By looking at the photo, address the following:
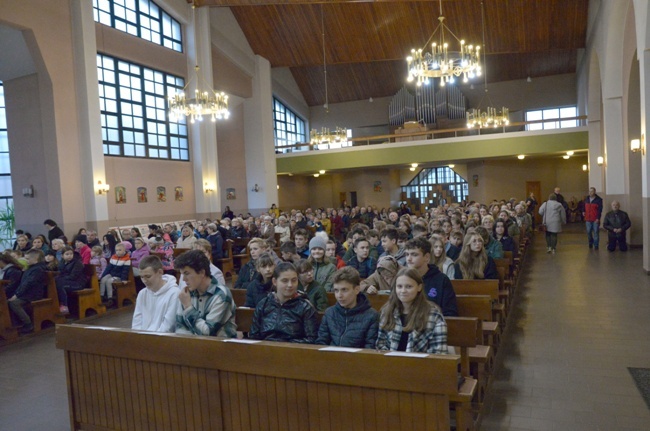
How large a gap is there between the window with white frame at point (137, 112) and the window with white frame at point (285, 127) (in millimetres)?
5578

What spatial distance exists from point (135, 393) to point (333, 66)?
20.6 meters

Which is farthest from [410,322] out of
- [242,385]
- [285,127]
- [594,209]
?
[285,127]

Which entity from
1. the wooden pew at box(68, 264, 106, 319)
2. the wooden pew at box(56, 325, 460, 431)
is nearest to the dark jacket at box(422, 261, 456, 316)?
the wooden pew at box(56, 325, 460, 431)

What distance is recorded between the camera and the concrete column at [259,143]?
19.4m

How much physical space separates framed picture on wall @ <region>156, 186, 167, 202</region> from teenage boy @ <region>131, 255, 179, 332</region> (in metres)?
12.6

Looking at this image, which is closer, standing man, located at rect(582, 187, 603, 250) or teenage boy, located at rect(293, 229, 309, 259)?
teenage boy, located at rect(293, 229, 309, 259)

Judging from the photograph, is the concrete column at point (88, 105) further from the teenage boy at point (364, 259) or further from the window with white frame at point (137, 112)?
the teenage boy at point (364, 259)

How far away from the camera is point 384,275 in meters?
4.34

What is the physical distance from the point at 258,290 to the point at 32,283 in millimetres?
4012

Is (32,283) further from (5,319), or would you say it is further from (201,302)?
(201,302)

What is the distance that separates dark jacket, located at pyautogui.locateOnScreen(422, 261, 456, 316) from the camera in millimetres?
3850

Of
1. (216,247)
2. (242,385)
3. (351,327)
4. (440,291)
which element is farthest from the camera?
(216,247)

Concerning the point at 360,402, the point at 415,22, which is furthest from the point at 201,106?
the point at 360,402

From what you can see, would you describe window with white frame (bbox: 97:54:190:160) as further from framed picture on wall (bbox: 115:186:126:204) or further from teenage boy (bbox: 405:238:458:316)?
teenage boy (bbox: 405:238:458:316)
